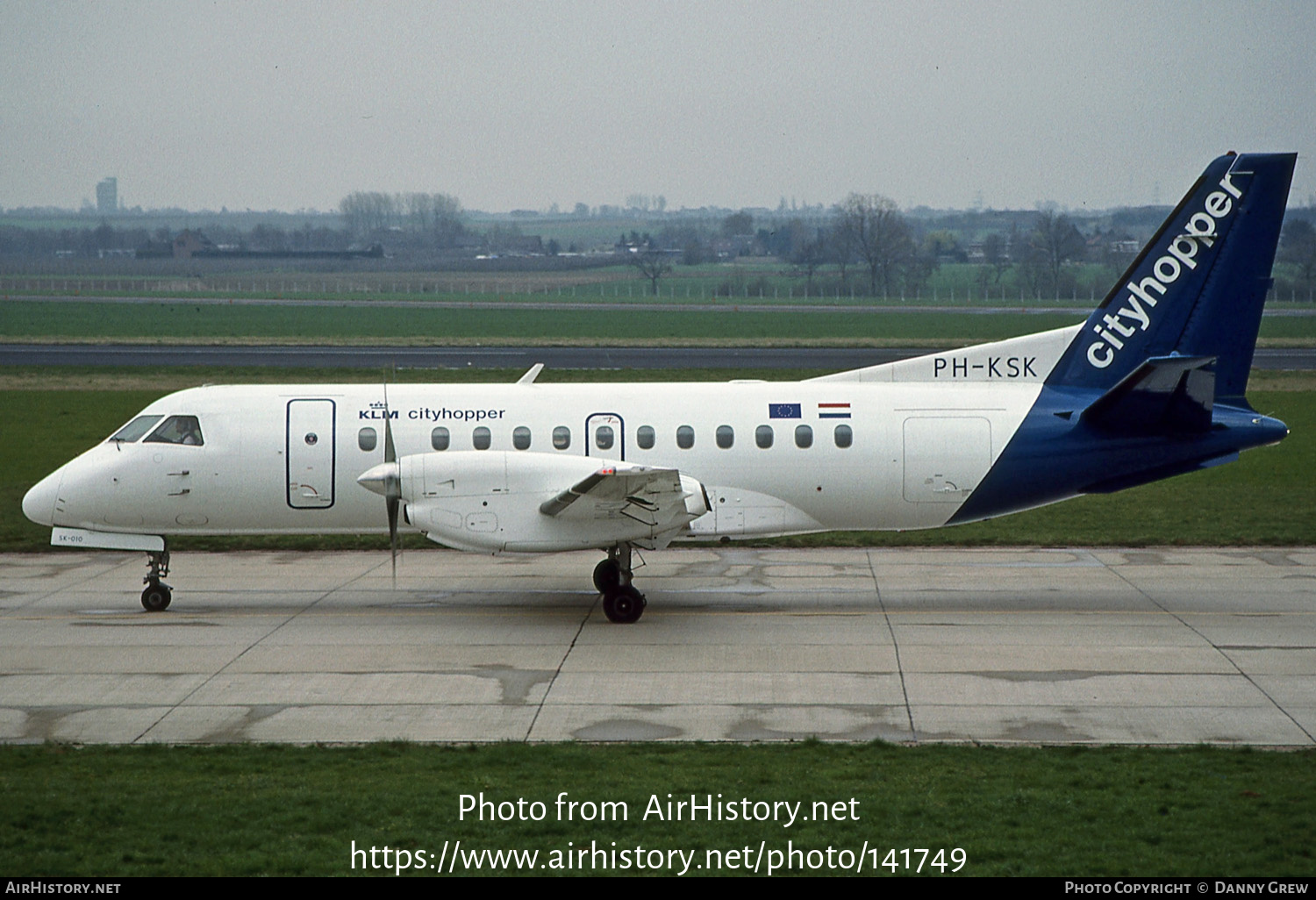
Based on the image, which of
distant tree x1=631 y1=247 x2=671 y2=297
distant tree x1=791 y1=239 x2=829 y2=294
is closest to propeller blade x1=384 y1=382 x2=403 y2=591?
distant tree x1=631 y1=247 x2=671 y2=297

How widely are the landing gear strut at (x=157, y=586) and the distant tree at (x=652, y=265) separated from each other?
3851 inches

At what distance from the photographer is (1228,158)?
1861 cm

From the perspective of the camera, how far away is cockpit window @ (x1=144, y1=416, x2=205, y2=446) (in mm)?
18891

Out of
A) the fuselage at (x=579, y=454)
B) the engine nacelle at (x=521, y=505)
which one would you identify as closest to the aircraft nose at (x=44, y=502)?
the fuselage at (x=579, y=454)

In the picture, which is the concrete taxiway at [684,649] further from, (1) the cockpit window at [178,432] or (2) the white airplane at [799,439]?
(1) the cockpit window at [178,432]

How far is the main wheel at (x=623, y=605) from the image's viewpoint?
17.8m

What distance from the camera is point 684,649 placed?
1655cm

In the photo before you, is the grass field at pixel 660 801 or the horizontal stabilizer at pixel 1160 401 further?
the horizontal stabilizer at pixel 1160 401

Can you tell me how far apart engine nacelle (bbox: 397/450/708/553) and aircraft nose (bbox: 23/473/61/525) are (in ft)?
17.7

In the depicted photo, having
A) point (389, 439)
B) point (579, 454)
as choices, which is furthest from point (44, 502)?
point (579, 454)

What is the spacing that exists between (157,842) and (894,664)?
8.95 meters

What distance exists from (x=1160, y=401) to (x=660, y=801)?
424 inches

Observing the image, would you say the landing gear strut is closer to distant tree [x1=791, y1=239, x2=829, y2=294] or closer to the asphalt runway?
the asphalt runway

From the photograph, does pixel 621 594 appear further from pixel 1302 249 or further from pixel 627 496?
pixel 1302 249
